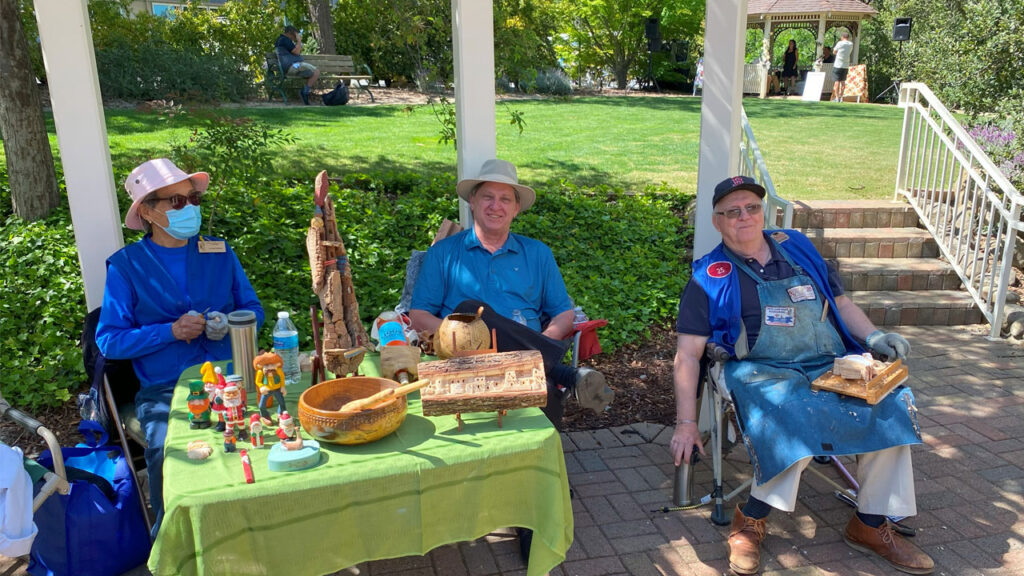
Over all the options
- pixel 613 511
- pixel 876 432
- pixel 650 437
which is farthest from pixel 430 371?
pixel 650 437

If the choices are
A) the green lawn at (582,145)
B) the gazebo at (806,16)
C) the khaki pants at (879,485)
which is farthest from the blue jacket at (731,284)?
the gazebo at (806,16)

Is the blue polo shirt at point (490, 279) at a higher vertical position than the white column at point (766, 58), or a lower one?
lower

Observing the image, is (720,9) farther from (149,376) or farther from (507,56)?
(149,376)

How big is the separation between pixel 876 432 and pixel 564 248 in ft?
12.6

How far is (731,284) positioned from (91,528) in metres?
2.69

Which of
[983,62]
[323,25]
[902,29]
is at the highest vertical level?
[902,29]

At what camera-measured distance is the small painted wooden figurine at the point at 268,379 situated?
235 cm

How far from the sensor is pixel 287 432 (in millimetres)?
2137

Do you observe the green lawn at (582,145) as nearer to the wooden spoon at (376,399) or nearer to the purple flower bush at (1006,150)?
the purple flower bush at (1006,150)

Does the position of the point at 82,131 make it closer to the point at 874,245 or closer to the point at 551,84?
the point at 874,245

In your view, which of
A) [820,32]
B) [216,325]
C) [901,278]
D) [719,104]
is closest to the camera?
[216,325]

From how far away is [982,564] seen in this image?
2.88 m

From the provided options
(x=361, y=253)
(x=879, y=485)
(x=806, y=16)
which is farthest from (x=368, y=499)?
(x=806, y=16)

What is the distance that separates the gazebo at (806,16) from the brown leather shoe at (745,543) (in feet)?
60.7
